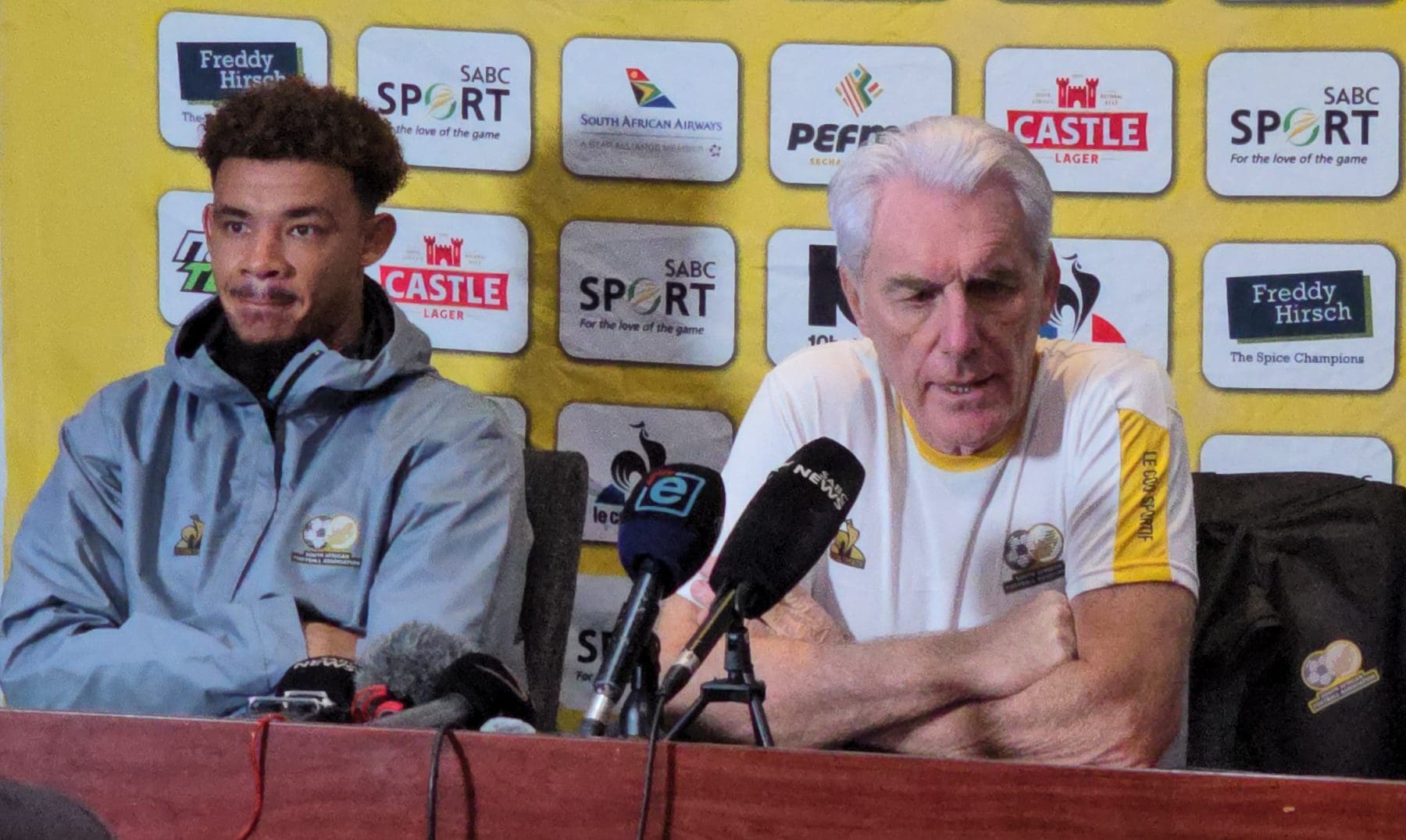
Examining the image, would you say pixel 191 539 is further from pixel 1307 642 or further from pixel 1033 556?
pixel 1307 642

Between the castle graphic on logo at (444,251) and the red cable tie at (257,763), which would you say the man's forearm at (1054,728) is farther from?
the castle graphic on logo at (444,251)

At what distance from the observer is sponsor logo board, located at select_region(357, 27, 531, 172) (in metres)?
2.65

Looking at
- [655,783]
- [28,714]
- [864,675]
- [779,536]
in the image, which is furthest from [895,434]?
[28,714]

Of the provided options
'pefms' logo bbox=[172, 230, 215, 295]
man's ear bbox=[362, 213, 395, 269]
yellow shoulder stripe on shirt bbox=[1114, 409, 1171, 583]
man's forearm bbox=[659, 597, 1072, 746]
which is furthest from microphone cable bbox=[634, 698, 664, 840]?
'pefms' logo bbox=[172, 230, 215, 295]

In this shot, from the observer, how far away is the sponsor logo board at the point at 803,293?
2615 millimetres

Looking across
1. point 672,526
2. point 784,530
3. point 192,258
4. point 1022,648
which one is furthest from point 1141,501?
point 192,258

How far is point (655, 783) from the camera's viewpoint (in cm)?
114

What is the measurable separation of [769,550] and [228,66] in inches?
74.8

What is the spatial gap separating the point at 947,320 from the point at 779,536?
0.71 metres

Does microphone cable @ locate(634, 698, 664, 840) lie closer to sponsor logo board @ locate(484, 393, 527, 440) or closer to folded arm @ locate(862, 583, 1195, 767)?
folded arm @ locate(862, 583, 1195, 767)

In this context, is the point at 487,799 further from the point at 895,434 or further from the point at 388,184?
the point at 388,184

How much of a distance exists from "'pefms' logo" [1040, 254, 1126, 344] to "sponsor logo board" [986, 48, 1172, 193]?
5.4 inches

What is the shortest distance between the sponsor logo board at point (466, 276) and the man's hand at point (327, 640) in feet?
2.40

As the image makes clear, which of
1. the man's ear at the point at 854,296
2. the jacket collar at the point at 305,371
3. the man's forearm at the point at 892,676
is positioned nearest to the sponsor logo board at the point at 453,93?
the jacket collar at the point at 305,371
